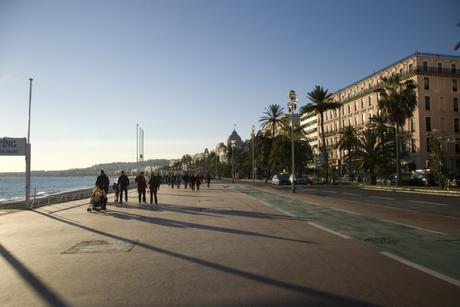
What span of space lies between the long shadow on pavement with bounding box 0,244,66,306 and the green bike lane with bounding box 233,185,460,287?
5330mm

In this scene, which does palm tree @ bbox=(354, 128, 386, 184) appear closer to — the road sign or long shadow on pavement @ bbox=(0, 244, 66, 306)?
the road sign

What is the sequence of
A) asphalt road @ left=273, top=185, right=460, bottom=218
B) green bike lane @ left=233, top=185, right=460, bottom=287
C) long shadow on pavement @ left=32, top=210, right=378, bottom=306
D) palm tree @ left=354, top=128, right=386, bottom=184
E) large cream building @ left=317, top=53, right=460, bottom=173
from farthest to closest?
large cream building @ left=317, top=53, right=460, bottom=173 → palm tree @ left=354, top=128, right=386, bottom=184 → asphalt road @ left=273, top=185, right=460, bottom=218 → green bike lane @ left=233, top=185, right=460, bottom=287 → long shadow on pavement @ left=32, top=210, right=378, bottom=306

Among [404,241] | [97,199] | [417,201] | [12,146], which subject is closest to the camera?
[404,241]

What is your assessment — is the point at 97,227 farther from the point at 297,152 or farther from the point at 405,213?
the point at 297,152

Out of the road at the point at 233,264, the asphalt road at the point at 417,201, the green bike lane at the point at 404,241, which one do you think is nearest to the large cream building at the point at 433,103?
the asphalt road at the point at 417,201

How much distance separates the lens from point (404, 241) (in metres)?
10.2

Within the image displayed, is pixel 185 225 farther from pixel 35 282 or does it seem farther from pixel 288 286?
pixel 288 286

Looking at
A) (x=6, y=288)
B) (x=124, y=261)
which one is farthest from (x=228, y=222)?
(x=6, y=288)

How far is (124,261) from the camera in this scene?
328 inches

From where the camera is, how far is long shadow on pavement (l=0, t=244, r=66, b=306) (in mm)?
5816

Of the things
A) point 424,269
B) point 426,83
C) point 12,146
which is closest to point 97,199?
point 12,146

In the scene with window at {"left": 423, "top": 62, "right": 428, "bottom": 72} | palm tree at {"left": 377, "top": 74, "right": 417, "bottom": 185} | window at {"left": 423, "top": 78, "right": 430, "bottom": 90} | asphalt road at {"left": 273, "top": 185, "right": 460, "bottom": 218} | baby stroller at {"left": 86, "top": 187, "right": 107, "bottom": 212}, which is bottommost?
asphalt road at {"left": 273, "top": 185, "right": 460, "bottom": 218}

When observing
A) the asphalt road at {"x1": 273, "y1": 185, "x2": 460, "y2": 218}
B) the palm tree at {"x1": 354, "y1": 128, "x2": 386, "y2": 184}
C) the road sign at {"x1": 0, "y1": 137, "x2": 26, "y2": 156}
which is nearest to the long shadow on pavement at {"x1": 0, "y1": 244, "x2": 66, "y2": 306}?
the road sign at {"x1": 0, "y1": 137, "x2": 26, "y2": 156}

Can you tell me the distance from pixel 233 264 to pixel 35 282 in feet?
10.2
